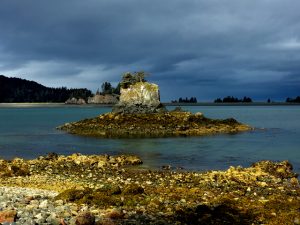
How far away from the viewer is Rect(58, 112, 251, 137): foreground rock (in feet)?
245

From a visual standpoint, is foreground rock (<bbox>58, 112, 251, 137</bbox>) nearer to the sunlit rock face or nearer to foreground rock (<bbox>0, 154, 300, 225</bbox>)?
the sunlit rock face

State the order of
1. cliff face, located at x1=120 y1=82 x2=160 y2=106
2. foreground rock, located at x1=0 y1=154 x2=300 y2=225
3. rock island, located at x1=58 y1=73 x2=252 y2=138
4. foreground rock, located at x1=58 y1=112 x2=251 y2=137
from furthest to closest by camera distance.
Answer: cliff face, located at x1=120 y1=82 x2=160 y2=106 → rock island, located at x1=58 y1=73 x2=252 y2=138 → foreground rock, located at x1=58 y1=112 x2=251 y2=137 → foreground rock, located at x1=0 y1=154 x2=300 y2=225

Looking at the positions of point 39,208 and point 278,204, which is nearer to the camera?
point 39,208

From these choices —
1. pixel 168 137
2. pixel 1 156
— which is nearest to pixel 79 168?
pixel 1 156

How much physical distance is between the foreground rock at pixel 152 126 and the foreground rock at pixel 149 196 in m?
39.9

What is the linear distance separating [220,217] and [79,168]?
1979 centimetres

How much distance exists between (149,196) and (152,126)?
57709 mm

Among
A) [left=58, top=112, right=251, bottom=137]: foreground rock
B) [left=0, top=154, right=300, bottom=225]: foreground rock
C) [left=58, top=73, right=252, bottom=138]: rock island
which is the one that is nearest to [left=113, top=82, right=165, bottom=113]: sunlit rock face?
[left=58, top=73, right=252, bottom=138]: rock island

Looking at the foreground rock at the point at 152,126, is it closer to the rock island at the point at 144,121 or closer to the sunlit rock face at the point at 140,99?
the rock island at the point at 144,121

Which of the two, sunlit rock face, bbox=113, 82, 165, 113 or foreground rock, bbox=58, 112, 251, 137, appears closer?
foreground rock, bbox=58, 112, 251, 137

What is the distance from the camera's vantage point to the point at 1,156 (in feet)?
151

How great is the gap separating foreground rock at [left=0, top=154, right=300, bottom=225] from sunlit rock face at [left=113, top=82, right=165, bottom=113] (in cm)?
5332

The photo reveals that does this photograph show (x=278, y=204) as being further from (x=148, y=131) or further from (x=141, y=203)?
(x=148, y=131)

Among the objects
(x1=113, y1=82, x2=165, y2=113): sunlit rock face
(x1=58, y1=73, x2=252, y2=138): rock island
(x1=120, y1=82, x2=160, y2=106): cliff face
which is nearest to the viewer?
(x1=58, y1=73, x2=252, y2=138): rock island
